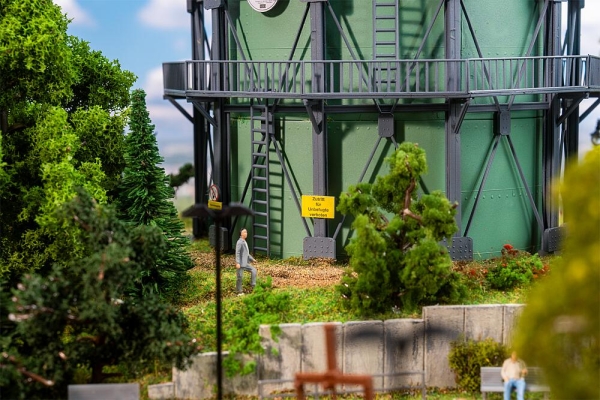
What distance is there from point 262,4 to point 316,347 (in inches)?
461

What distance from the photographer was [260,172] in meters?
30.7

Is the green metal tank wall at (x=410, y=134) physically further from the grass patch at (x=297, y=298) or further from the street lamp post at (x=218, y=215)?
the street lamp post at (x=218, y=215)

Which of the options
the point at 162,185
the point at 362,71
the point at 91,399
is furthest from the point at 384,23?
the point at 91,399

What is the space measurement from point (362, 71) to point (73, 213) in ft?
34.7

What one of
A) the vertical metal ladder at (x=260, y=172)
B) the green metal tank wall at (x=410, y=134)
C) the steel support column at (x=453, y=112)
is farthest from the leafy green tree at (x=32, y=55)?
the steel support column at (x=453, y=112)

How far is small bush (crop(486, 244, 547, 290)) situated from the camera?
25.5 metres

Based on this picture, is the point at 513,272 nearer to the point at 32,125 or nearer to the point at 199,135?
the point at 32,125

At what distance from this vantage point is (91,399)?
20.8 meters

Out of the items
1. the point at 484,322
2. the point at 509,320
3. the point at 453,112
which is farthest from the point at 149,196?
the point at 509,320

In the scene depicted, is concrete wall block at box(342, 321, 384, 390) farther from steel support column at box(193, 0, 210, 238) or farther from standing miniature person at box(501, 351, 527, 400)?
steel support column at box(193, 0, 210, 238)

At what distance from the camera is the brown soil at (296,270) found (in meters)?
27.1

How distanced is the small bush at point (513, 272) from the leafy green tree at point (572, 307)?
985 centimetres

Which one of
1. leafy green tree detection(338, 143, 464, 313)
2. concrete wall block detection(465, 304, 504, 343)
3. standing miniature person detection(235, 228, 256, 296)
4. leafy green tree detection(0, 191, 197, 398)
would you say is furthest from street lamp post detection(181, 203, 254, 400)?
concrete wall block detection(465, 304, 504, 343)

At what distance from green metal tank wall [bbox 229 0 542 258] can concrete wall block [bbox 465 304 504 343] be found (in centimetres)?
647
